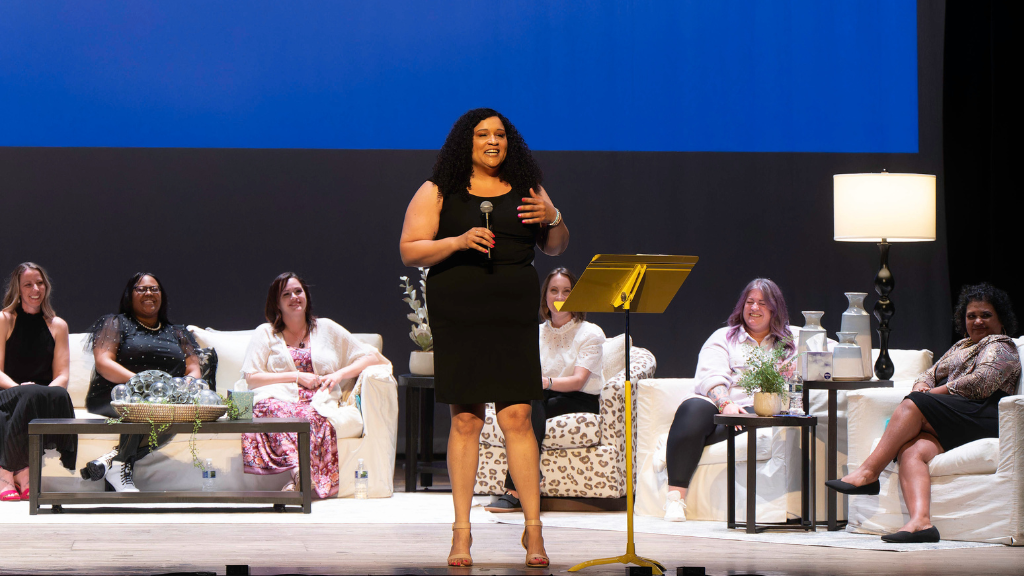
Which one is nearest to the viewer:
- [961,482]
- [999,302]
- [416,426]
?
[961,482]

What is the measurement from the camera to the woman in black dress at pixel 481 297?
2898mm

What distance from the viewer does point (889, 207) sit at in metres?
4.46

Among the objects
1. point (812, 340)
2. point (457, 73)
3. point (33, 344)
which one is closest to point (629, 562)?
point (812, 340)

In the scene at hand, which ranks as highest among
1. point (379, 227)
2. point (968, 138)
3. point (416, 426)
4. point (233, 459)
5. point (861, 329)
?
point (968, 138)

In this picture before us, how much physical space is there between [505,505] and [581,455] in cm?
39

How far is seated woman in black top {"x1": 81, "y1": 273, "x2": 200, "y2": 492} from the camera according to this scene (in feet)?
16.9

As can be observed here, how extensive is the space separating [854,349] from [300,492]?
2.26 meters

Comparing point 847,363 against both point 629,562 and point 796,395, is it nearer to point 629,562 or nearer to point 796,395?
point 796,395

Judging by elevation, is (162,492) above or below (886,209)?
below

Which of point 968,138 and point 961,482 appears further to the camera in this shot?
point 968,138

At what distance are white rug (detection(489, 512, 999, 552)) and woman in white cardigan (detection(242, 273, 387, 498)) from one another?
3.33 feet

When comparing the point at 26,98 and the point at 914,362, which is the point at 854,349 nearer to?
the point at 914,362

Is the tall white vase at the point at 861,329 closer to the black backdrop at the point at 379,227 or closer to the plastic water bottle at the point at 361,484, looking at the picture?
the black backdrop at the point at 379,227

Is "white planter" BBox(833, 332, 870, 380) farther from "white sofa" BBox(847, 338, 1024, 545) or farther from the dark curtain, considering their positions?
the dark curtain
